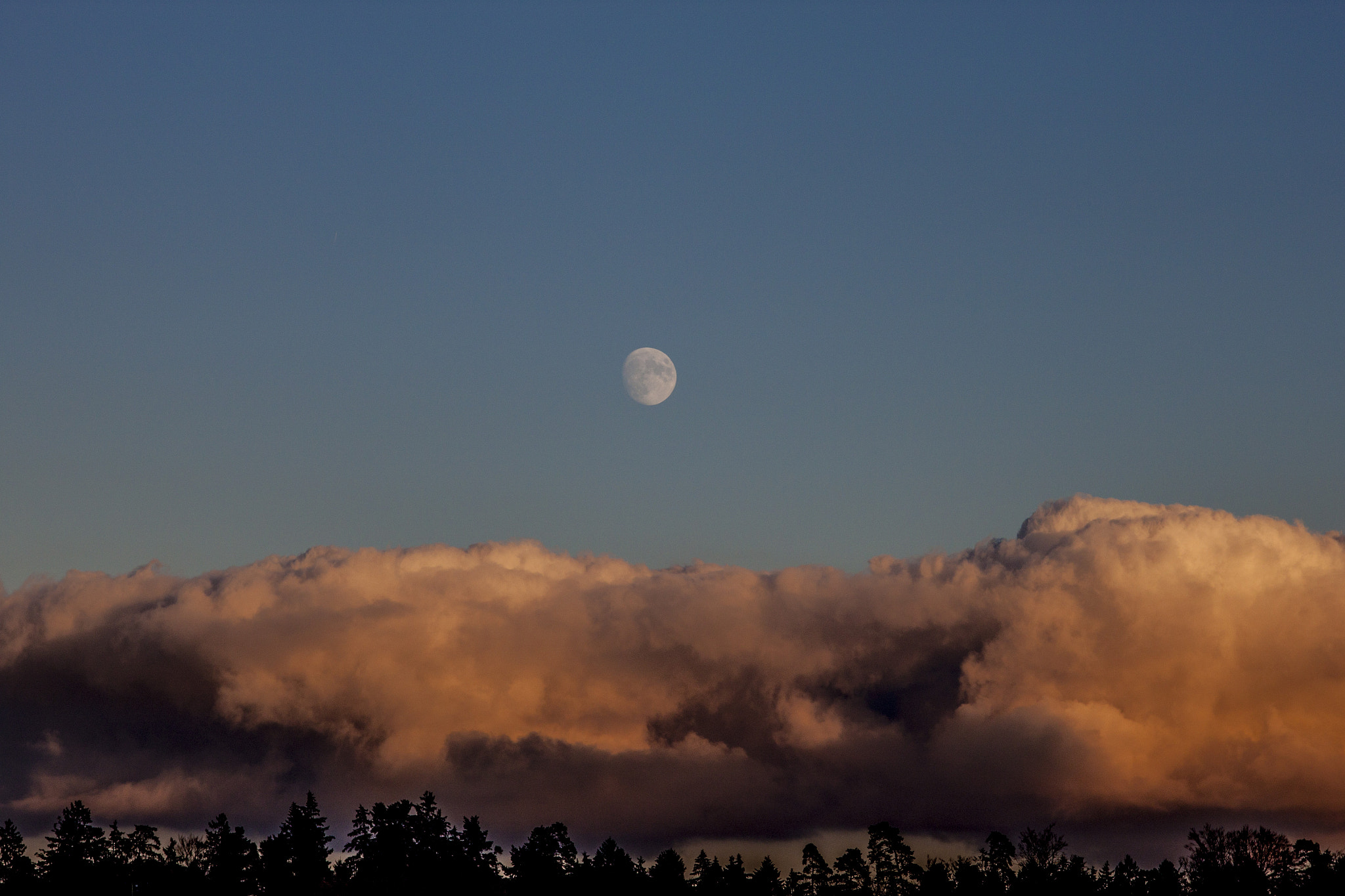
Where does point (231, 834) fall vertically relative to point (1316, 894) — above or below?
above

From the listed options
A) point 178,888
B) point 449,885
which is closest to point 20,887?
point 178,888

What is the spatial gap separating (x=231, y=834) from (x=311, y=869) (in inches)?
528

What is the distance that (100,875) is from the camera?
199m

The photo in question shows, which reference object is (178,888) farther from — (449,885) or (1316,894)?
(1316,894)

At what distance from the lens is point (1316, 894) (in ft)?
653

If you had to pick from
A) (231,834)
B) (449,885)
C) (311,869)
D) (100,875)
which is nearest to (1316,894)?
(449,885)

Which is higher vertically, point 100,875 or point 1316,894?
point 100,875

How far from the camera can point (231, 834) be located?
199000mm

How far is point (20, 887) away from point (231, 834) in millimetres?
28576

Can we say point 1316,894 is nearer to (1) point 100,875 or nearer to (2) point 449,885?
(2) point 449,885

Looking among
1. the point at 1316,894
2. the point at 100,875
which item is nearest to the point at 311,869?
the point at 100,875

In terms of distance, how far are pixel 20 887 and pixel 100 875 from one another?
1035 centimetres

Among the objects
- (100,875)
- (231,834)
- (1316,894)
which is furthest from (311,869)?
(1316,894)

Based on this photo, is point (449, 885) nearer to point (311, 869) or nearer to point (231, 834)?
point (311, 869)
